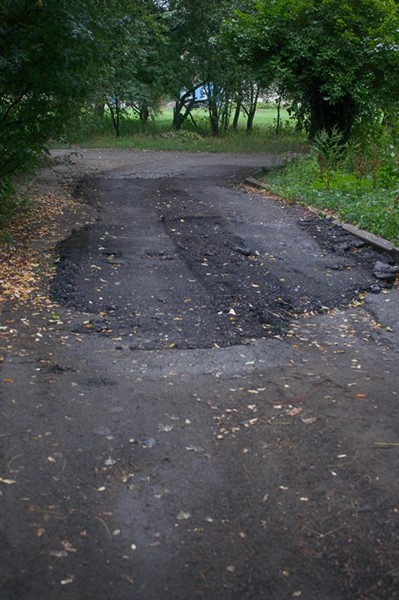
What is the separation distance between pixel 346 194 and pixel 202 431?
7973 millimetres

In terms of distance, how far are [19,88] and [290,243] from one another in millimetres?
3947

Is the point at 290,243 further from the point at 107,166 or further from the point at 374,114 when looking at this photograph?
the point at 107,166

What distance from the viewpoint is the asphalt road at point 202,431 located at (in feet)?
9.72

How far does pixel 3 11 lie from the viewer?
7.60 m

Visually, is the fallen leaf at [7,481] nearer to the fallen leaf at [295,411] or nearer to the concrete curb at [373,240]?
the fallen leaf at [295,411]

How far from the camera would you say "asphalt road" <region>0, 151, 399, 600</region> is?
9.72ft

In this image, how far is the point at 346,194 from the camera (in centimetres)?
1132

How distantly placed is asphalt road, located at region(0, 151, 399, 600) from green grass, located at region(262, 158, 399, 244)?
1.11m


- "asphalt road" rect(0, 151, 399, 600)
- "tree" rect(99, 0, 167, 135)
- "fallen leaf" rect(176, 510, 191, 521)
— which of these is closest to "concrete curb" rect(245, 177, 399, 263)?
"asphalt road" rect(0, 151, 399, 600)

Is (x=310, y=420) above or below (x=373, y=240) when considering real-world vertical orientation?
below

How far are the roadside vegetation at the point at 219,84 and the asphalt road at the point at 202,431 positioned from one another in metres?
2.26

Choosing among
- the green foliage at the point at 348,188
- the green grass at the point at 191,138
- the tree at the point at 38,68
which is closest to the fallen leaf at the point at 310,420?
the green foliage at the point at 348,188

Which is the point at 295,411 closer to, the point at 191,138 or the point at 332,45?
the point at 332,45

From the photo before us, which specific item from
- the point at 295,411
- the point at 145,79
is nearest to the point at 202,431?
the point at 295,411
